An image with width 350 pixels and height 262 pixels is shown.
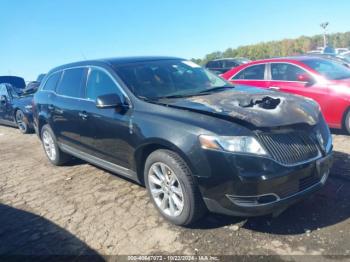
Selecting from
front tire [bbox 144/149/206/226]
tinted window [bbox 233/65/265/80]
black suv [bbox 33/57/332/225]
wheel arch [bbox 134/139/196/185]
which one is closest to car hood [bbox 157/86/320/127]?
black suv [bbox 33/57/332/225]

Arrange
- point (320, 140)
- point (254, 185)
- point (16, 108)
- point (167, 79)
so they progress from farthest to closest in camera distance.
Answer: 1. point (16, 108)
2. point (167, 79)
3. point (320, 140)
4. point (254, 185)

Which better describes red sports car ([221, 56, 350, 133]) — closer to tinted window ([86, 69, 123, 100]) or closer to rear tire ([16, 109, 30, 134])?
tinted window ([86, 69, 123, 100])

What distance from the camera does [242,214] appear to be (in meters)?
3.27

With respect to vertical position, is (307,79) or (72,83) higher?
(72,83)

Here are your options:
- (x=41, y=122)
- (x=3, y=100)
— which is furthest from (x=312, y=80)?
(x=3, y=100)

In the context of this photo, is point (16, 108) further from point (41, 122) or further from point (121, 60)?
point (121, 60)

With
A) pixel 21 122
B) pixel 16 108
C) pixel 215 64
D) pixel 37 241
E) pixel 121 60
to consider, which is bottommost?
pixel 215 64

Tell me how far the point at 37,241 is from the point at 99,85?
6.89 ft

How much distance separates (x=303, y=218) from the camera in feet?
12.1

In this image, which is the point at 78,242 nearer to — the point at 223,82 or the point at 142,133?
the point at 142,133

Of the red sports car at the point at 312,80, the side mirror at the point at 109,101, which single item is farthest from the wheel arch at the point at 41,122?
the red sports car at the point at 312,80

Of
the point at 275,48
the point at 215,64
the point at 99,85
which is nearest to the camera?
the point at 99,85

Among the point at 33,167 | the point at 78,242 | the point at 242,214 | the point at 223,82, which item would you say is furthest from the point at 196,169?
the point at 33,167

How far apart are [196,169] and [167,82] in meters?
1.64
